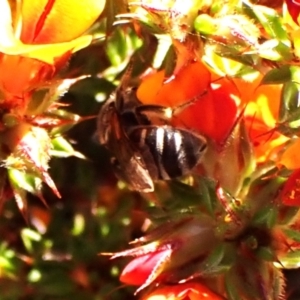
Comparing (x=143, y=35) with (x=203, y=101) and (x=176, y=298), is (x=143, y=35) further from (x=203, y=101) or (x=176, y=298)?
(x=176, y=298)

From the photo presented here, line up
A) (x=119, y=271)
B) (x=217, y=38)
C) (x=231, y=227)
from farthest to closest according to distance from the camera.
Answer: (x=119, y=271) < (x=231, y=227) < (x=217, y=38)

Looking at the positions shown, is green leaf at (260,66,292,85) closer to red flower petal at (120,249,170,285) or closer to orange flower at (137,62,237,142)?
orange flower at (137,62,237,142)

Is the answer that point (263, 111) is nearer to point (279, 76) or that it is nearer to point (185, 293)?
point (279, 76)

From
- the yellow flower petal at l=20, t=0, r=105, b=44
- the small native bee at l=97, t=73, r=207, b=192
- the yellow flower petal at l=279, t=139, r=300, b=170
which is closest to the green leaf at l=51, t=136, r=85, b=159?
the small native bee at l=97, t=73, r=207, b=192

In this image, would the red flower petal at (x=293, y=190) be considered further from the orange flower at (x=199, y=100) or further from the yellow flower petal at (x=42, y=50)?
the yellow flower petal at (x=42, y=50)

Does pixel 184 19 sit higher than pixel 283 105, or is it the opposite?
pixel 184 19

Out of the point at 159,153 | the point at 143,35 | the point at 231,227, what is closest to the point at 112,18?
the point at 143,35

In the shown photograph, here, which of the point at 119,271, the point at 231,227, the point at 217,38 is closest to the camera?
the point at 217,38
